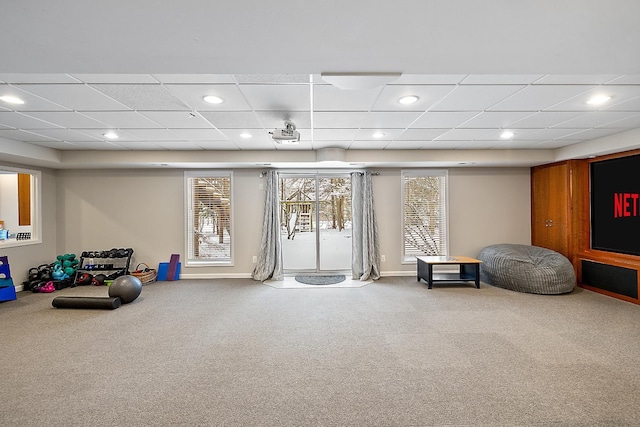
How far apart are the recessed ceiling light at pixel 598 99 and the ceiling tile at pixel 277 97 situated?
2731 millimetres

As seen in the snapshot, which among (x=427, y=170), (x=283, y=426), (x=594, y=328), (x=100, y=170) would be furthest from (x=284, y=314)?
(x=100, y=170)

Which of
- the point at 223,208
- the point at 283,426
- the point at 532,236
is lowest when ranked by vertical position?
the point at 283,426

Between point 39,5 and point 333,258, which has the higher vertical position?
point 39,5

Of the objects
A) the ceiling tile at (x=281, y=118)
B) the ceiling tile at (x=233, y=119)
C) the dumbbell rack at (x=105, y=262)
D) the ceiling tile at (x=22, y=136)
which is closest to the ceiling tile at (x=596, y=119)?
the ceiling tile at (x=281, y=118)

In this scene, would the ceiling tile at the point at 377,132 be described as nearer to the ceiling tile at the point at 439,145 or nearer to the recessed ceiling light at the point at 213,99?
the ceiling tile at the point at 439,145

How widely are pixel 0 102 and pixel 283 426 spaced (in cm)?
382

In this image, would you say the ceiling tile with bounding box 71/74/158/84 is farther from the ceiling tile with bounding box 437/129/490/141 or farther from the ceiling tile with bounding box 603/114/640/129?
the ceiling tile with bounding box 603/114/640/129

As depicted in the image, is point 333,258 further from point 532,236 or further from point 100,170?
point 100,170

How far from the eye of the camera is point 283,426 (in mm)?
1961

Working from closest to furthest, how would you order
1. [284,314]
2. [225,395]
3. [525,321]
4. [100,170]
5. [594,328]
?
[225,395] < [594,328] < [525,321] < [284,314] < [100,170]

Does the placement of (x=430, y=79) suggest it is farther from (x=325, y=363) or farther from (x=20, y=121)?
(x=20, y=121)

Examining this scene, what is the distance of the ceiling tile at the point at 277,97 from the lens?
8.96ft

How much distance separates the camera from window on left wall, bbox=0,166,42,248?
5492 mm

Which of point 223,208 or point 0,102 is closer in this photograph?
point 0,102
